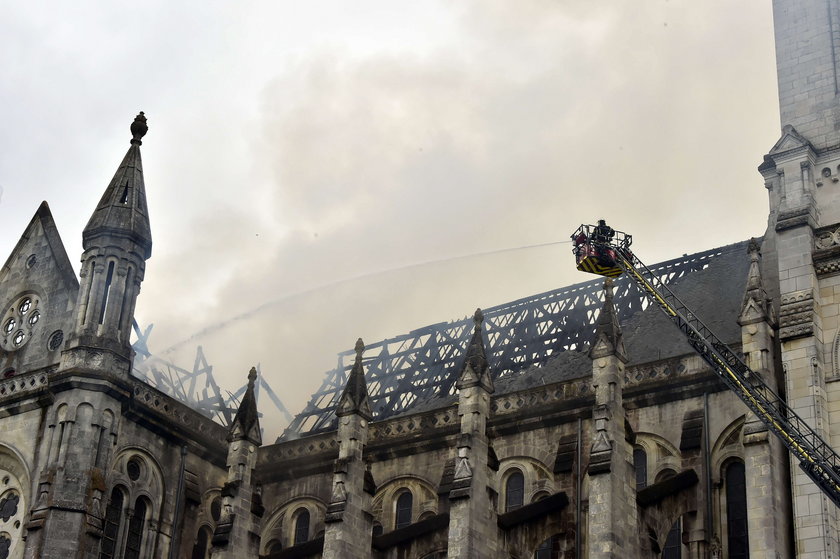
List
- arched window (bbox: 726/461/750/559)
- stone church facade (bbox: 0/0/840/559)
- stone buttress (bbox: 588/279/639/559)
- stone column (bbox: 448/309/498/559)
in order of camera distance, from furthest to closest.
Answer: arched window (bbox: 726/461/750/559), stone column (bbox: 448/309/498/559), stone church facade (bbox: 0/0/840/559), stone buttress (bbox: 588/279/639/559)

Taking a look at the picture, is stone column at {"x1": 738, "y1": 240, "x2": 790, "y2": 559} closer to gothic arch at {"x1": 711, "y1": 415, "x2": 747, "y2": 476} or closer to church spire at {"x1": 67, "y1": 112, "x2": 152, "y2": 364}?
gothic arch at {"x1": 711, "y1": 415, "x2": 747, "y2": 476}

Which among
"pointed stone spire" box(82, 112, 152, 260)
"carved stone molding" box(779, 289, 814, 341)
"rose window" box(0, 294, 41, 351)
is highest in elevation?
"pointed stone spire" box(82, 112, 152, 260)

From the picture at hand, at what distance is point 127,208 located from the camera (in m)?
53.1

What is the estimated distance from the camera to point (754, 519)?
38.2 metres

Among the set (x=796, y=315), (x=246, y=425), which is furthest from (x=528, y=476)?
(x=796, y=315)

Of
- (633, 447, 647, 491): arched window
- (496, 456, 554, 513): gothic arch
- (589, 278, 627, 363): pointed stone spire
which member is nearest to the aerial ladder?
(589, 278, 627, 363): pointed stone spire

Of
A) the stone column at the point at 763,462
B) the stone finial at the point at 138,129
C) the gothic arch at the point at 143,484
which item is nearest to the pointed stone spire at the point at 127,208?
the stone finial at the point at 138,129

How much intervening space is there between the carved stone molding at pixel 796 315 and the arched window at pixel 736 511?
4.81m

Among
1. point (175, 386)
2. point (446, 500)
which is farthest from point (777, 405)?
point (175, 386)

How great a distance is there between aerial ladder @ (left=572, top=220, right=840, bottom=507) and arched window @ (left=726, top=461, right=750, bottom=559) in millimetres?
3631

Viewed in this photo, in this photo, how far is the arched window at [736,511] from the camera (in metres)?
42.7

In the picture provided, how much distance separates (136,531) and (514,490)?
13503 mm

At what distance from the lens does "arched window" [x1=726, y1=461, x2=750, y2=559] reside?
42719mm

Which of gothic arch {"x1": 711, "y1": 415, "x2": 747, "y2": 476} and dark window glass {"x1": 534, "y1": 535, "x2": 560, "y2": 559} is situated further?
dark window glass {"x1": 534, "y1": 535, "x2": 560, "y2": 559}
